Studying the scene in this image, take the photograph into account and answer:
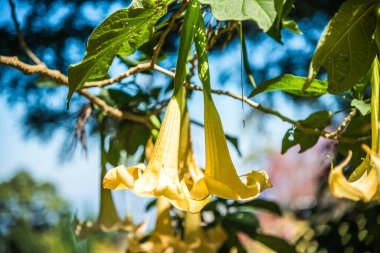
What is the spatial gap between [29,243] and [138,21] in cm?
147

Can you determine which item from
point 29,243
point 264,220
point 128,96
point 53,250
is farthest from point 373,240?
point 264,220

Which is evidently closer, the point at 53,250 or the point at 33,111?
the point at 33,111

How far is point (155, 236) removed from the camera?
885 millimetres

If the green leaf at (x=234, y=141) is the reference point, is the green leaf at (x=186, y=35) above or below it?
above

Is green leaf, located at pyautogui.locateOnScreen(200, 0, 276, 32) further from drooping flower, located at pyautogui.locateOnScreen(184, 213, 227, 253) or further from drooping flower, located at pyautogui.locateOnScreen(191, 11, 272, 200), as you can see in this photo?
drooping flower, located at pyautogui.locateOnScreen(184, 213, 227, 253)

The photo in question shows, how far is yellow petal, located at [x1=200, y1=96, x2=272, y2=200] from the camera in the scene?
0.47 m

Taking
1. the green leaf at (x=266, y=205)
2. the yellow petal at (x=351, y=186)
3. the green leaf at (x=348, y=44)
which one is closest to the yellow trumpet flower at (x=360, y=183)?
the yellow petal at (x=351, y=186)

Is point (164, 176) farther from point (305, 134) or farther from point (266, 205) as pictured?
point (266, 205)

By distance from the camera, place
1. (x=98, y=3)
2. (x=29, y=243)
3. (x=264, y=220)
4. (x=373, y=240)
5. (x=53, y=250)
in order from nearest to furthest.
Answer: (x=373, y=240) < (x=98, y=3) < (x=29, y=243) < (x=53, y=250) < (x=264, y=220)

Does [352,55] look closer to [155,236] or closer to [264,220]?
[155,236]

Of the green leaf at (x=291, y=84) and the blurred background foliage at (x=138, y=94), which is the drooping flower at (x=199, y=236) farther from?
the green leaf at (x=291, y=84)

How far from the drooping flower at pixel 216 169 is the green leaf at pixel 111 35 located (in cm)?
6

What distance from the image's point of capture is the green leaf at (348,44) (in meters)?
0.48

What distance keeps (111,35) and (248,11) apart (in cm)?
16
